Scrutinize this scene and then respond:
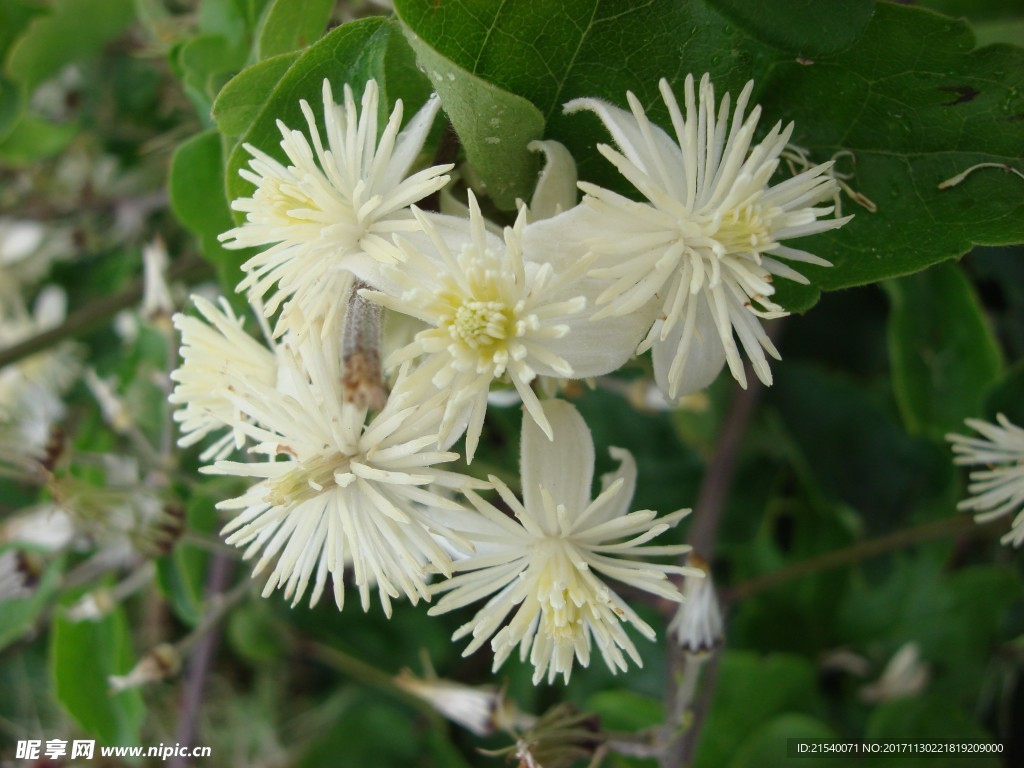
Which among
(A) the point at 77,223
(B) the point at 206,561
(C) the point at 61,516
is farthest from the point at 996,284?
(A) the point at 77,223

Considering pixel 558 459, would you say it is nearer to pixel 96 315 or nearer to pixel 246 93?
pixel 246 93

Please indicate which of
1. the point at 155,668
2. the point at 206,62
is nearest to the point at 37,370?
the point at 155,668

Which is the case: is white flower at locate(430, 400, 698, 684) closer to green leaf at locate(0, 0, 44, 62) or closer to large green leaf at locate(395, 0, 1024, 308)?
large green leaf at locate(395, 0, 1024, 308)

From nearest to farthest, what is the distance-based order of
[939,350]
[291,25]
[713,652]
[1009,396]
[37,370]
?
[291,25] → [713,652] → [1009,396] → [939,350] → [37,370]

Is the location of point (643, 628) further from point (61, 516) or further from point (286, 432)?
point (61, 516)

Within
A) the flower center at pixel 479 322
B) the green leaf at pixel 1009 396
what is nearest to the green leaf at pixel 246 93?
the flower center at pixel 479 322
